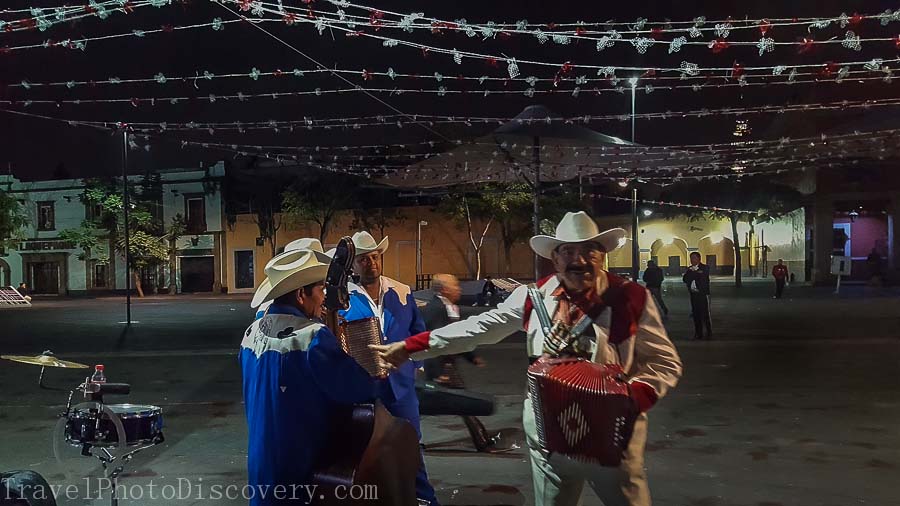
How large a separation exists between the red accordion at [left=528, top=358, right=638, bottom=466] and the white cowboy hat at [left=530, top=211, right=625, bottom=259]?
593 millimetres

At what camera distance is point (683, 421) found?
7.33 m

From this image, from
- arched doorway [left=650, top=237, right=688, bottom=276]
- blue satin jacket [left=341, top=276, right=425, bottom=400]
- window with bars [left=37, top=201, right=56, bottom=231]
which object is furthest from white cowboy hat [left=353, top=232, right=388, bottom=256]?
window with bars [left=37, top=201, right=56, bottom=231]

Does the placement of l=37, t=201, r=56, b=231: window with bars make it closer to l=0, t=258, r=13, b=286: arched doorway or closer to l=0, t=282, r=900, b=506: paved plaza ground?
l=0, t=258, r=13, b=286: arched doorway

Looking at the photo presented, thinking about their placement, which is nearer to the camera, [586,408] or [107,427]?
[586,408]

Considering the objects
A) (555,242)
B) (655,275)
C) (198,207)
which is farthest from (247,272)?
(555,242)

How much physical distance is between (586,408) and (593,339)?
339 mm

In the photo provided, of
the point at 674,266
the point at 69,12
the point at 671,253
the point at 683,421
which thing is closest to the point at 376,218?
the point at 671,253

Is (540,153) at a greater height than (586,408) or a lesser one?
greater

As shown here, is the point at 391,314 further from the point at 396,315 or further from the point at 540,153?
the point at 540,153

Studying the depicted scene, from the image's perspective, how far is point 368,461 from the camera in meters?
2.37

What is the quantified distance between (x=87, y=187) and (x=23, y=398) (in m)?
39.2

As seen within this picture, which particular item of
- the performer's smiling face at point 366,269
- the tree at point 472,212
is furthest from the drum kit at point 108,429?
the tree at point 472,212

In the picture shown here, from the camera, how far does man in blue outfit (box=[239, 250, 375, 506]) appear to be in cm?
241

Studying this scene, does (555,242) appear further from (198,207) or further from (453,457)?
(198,207)
